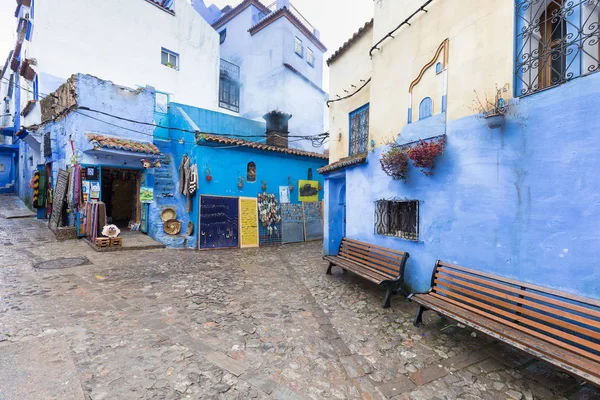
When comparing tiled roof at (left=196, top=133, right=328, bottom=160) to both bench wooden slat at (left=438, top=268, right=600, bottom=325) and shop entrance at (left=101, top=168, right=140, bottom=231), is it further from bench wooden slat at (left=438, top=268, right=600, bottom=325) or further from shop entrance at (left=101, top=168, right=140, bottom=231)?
bench wooden slat at (left=438, top=268, right=600, bottom=325)

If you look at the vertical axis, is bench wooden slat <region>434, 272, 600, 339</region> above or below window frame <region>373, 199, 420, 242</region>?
below

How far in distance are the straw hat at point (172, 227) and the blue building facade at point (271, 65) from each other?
29.8 ft

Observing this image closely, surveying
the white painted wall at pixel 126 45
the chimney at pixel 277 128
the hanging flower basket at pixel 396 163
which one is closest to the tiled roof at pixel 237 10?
the white painted wall at pixel 126 45

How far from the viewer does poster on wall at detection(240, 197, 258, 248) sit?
433 inches

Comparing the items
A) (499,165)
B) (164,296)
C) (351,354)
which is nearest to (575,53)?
(499,165)

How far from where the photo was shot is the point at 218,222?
10.5 meters

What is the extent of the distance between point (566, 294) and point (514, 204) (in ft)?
3.99

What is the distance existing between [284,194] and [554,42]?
9.82 m

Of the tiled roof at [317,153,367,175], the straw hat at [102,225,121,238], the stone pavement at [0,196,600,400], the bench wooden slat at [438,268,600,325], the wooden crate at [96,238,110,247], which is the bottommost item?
the stone pavement at [0,196,600,400]

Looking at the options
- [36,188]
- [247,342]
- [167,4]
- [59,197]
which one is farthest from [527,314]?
[167,4]

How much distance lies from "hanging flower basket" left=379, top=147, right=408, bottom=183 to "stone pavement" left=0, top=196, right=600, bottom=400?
2447 millimetres

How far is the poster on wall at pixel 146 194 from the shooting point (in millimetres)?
10539

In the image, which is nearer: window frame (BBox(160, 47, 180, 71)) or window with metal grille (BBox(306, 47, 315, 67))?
window frame (BBox(160, 47, 180, 71))

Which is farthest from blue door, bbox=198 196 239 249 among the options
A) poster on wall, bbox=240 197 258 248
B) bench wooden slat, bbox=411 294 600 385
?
bench wooden slat, bbox=411 294 600 385
